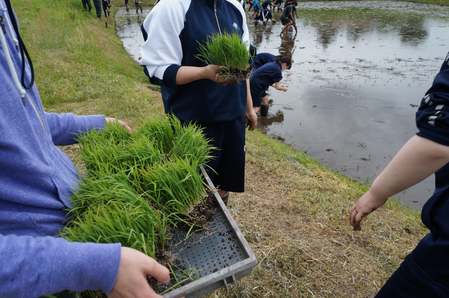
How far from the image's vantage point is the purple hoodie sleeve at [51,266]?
3.15ft

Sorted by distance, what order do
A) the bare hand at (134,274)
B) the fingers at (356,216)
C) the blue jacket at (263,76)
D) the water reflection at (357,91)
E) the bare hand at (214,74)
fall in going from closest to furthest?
the bare hand at (134,274) < the fingers at (356,216) < the bare hand at (214,74) < the blue jacket at (263,76) < the water reflection at (357,91)

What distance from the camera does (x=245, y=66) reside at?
2447 millimetres

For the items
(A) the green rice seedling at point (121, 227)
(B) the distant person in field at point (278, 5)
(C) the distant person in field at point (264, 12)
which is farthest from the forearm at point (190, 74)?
(B) the distant person in field at point (278, 5)

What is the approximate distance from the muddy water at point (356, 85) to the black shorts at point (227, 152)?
12.8 ft

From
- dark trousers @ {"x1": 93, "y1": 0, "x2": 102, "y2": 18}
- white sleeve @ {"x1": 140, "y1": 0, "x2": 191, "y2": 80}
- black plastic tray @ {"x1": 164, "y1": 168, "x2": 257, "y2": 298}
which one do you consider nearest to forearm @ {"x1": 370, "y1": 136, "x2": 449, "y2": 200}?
black plastic tray @ {"x1": 164, "y1": 168, "x2": 257, "y2": 298}

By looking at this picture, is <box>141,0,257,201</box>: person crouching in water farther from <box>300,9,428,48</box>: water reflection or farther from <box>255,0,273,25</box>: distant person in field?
<box>255,0,273,25</box>: distant person in field

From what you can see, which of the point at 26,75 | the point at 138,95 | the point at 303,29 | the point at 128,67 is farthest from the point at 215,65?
the point at 303,29

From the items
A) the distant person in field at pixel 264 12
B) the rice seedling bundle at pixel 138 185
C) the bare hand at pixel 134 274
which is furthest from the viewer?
the distant person in field at pixel 264 12

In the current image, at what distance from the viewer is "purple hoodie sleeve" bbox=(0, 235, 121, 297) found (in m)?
0.96

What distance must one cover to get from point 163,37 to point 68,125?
0.91 metres

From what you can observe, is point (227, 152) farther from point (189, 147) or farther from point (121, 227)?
point (121, 227)

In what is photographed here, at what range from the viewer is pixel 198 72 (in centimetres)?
234

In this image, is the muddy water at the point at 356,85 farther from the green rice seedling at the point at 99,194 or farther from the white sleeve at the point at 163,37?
the green rice seedling at the point at 99,194

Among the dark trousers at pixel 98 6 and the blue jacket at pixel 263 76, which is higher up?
the blue jacket at pixel 263 76
